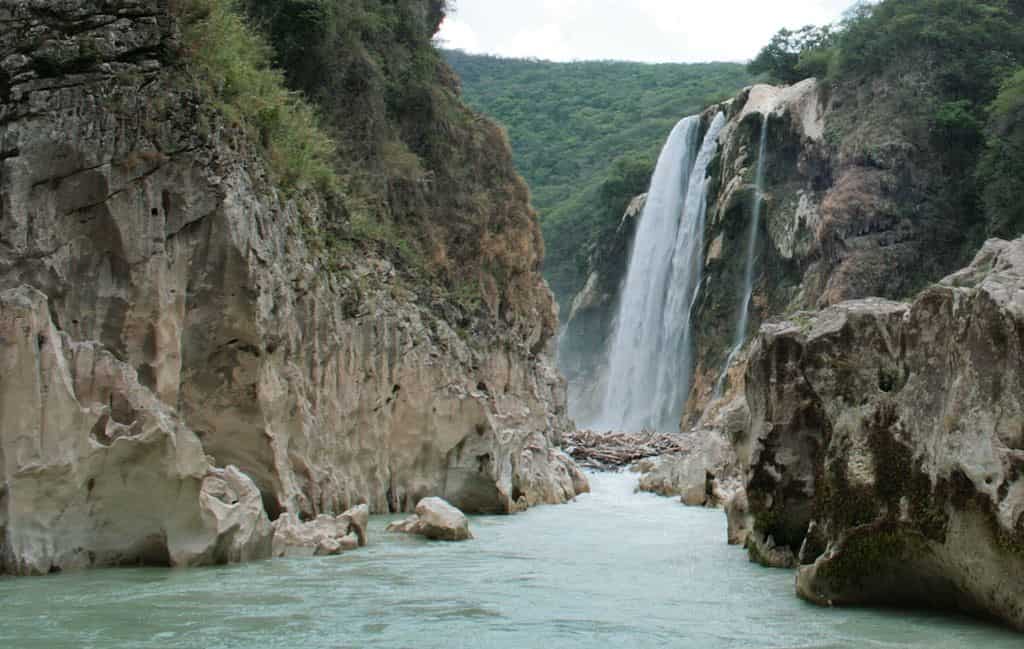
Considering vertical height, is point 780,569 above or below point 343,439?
below

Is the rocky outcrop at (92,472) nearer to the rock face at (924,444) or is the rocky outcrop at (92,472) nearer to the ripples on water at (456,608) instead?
the ripples on water at (456,608)

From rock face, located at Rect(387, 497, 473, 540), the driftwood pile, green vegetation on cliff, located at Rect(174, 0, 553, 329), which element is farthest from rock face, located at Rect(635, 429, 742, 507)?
the driftwood pile

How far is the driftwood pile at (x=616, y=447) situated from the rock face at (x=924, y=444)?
74.9 feet

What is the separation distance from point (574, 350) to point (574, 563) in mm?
49535

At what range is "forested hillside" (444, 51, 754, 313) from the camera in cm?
6794

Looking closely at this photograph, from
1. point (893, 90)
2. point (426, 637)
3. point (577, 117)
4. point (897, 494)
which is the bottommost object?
point (426, 637)

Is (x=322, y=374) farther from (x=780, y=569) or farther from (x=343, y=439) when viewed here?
(x=780, y=569)

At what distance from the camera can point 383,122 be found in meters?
25.8

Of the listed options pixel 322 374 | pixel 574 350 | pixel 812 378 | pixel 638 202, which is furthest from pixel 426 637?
pixel 574 350

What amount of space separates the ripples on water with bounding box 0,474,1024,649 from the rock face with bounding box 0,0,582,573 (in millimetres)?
618

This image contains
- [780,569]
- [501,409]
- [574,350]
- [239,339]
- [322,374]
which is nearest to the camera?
[780,569]

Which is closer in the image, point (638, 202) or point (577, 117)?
point (638, 202)

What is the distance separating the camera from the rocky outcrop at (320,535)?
448 inches

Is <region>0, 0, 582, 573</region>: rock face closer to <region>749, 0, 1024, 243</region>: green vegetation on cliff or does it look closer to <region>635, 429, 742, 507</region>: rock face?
<region>635, 429, 742, 507</region>: rock face
